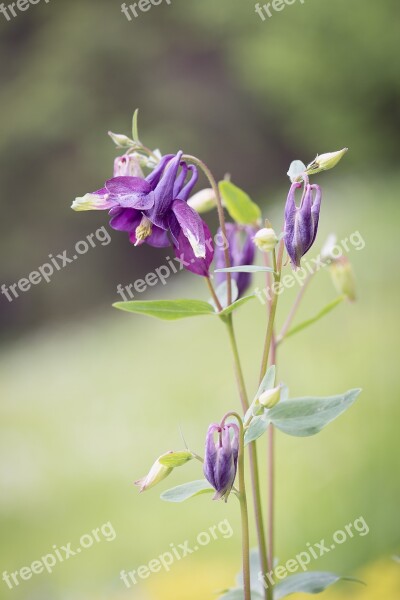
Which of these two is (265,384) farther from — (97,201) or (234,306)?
(97,201)

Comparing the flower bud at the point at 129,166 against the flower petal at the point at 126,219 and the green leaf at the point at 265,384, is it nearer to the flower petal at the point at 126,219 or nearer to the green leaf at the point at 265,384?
the flower petal at the point at 126,219

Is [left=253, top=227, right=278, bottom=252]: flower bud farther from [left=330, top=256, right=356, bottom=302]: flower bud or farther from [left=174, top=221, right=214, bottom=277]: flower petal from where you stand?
[left=330, top=256, right=356, bottom=302]: flower bud

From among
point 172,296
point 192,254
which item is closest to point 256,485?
point 192,254

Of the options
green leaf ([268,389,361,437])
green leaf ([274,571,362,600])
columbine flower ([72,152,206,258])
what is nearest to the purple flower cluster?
columbine flower ([72,152,206,258])

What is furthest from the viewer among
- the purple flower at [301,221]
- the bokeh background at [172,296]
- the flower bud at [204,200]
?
the bokeh background at [172,296]

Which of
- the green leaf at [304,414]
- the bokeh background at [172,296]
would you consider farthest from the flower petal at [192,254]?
the bokeh background at [172,296]

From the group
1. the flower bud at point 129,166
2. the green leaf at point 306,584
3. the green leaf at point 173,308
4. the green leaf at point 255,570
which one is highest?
the flower bud at point 129,166

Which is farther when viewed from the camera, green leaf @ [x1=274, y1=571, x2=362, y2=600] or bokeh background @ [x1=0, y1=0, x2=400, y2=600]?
bokeh background @ [x1=0, y1=0, x2=400, y2=600]
